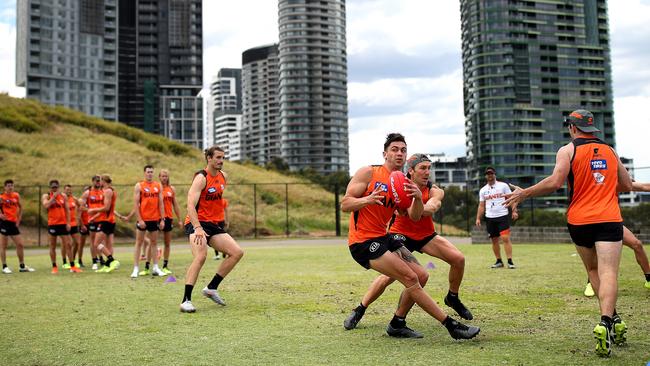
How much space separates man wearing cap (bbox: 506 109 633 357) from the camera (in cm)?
570

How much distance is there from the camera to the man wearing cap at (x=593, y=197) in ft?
18.7

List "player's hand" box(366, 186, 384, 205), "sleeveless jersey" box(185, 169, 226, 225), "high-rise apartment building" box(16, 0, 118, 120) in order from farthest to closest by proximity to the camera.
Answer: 1. "high-rise apartment building" box(16, 0, 118, 120)
2. "sleeveless jersey" box(185, 169, 226, 225)
3. "player's hand" box(366, 186, 384, 205)

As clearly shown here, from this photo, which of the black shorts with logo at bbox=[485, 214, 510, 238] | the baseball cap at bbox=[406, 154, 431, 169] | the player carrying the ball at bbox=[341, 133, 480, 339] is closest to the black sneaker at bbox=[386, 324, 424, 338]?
the player carrying the ball at bbox=[341, 133, 480, 339]

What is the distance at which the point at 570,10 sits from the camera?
11494 centimetres

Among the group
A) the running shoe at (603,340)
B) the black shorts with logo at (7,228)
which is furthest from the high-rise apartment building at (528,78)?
the running shoe at (603,340)

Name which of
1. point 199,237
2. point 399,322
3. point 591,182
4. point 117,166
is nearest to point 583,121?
point 591,182

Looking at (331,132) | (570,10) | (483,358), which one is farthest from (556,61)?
(483,358)

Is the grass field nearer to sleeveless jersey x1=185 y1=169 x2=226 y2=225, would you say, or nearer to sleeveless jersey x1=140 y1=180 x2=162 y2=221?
sleeveless jersey x1=185 y1=169 x2=226 y2=225

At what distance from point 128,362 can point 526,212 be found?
2993 centimetres

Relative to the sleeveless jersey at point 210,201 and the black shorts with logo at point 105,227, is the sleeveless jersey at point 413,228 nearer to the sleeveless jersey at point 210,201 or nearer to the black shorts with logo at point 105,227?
the sleeveless jersey at point 210,201

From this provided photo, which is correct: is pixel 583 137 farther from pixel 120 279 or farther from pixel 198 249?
pixel 120 279

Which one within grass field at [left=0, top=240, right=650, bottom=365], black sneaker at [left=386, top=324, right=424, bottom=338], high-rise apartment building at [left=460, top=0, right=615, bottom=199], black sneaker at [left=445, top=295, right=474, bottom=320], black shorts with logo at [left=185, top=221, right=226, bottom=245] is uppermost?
high-rise apartment building at [left=460, top=0, right=615, bottom=199]

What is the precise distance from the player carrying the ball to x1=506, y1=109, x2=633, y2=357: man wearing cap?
1.21 meters

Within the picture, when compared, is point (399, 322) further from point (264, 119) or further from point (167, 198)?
point (264, 119)
